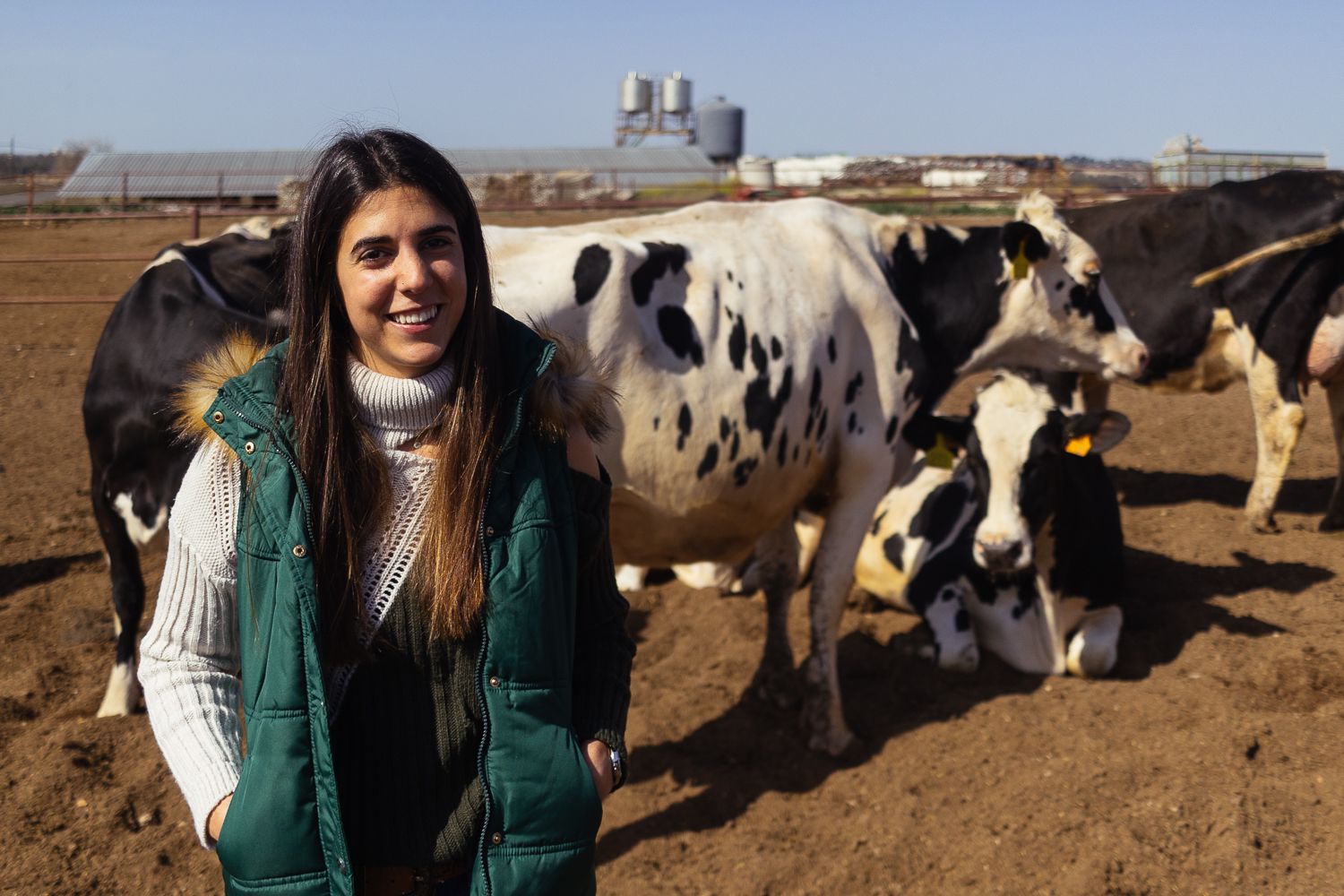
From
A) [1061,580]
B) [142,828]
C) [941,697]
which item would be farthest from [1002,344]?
[142,828]

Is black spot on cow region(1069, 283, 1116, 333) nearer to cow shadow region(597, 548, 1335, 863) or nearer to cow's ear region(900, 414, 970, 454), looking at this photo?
cow's ear region(900, 414, 970, 454)

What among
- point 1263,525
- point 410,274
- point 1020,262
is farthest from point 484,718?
point 1263,525

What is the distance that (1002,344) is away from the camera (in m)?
5.47

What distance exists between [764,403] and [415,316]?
2.75 m

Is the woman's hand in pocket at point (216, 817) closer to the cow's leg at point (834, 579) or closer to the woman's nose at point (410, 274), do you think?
the woman's nose at point (410, 274)

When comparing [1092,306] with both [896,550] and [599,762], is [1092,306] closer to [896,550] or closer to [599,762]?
[896,550]

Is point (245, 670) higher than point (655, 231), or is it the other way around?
point (655, 231)

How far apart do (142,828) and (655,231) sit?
268cm

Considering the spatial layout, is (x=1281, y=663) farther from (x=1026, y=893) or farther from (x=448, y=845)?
(x=448, y=845)

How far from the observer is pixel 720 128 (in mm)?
53438

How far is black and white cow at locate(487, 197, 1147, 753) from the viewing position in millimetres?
4141

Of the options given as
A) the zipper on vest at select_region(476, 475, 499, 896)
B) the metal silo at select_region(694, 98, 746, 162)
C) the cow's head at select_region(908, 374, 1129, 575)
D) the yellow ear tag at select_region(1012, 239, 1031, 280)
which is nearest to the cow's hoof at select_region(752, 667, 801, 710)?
the cow's head at select_region(908, 374, 1129, 575)

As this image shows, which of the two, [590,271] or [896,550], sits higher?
[590,271]

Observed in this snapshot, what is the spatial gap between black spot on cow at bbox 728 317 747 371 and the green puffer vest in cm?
248
